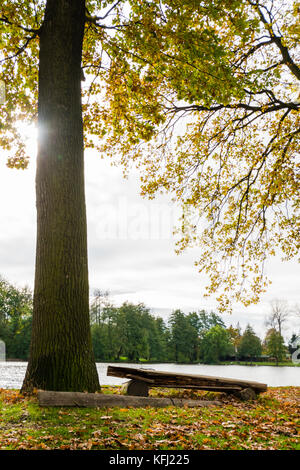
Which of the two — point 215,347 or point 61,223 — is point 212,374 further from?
point 215,347

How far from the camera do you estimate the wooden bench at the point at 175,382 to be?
741 cm

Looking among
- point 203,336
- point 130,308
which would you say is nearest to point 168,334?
point 203,336

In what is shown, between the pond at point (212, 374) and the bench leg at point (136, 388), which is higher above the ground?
the bench leg at point (136, 388)

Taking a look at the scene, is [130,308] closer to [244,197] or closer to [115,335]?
[115,335]

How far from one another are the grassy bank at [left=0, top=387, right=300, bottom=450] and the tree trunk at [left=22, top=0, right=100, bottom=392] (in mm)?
731

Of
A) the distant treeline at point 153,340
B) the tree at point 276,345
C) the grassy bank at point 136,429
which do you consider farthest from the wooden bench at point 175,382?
the tree at point 276,345

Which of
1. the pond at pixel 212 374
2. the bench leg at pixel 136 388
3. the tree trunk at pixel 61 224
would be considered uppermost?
the tree trunk at pixel 61 224

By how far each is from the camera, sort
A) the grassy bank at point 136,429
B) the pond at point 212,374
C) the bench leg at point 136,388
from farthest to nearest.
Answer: the pond at point 212,374 → the bench leg at point 136,388 → the grassy bank at point 136,429

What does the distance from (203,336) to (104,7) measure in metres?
84.4

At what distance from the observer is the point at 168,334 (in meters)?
86.8

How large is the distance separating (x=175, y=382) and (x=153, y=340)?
7265cm

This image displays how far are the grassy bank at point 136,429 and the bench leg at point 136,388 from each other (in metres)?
1.51

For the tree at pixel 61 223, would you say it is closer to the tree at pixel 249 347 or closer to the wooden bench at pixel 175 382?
the wooden bench at pixel 175 382

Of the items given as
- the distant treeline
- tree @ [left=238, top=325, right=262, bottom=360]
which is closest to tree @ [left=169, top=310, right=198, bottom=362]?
the distant treeline
